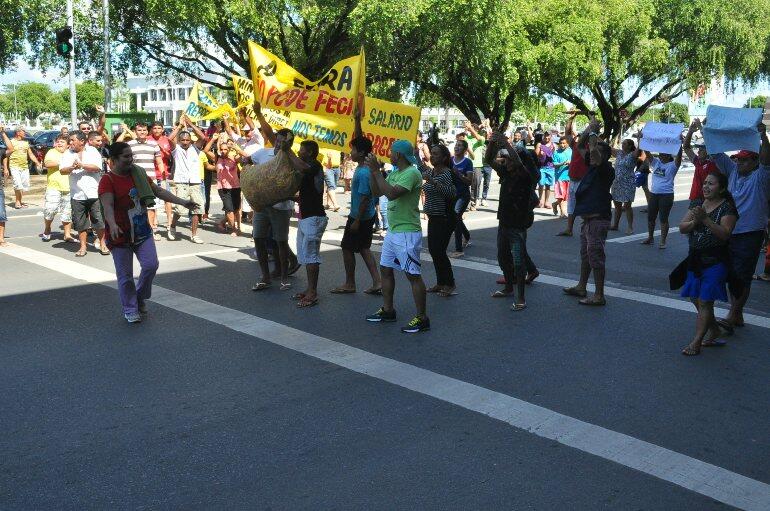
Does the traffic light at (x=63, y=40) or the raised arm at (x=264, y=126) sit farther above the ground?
the traffic light at (x=63, y=40)

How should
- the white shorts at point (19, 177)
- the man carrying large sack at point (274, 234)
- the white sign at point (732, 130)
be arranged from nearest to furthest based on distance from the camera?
the white sign at point (732, 130), the man carrying large sack at point (274, 234), the white shorts at point (19, 177)

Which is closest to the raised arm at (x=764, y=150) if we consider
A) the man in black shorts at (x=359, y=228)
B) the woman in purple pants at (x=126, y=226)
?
the man in black shorts at (x=359, y=228)

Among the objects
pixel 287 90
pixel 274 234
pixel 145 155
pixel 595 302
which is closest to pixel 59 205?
pixel 145 155

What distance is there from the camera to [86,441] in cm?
460

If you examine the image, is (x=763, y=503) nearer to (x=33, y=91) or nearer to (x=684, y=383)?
(x=684, y=383)

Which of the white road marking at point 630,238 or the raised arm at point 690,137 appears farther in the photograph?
the white road marking at point 630,238

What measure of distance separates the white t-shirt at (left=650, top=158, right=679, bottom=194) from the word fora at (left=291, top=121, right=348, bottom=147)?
5.38 m

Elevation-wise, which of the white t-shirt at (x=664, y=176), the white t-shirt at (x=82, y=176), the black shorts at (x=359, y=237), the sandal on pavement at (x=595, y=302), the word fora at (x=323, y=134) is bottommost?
the sandal on pavement at (x=595, y=302)

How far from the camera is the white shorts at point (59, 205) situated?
11852 mm

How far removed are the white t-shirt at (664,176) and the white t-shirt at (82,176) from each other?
8039 millimetres

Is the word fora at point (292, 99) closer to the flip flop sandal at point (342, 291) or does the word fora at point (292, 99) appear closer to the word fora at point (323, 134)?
the word fora at point (323, 134)

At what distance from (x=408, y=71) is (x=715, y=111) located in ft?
59.8

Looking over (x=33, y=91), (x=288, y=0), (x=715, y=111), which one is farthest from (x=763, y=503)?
(x=33, y=91)

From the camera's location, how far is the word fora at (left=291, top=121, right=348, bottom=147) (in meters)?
8.77
